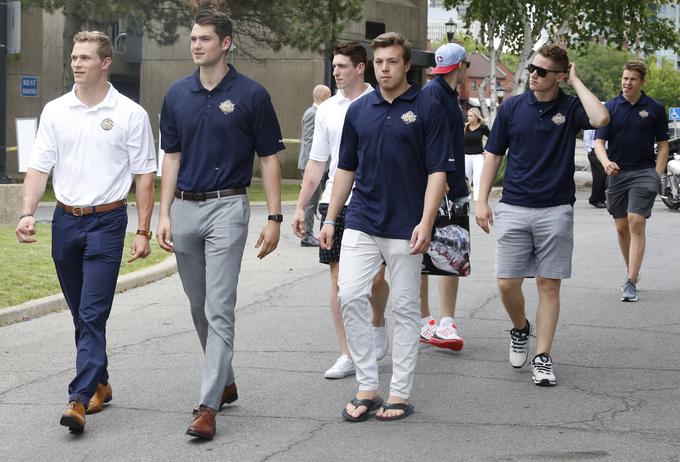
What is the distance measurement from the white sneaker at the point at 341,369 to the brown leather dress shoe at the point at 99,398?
134 centimetres

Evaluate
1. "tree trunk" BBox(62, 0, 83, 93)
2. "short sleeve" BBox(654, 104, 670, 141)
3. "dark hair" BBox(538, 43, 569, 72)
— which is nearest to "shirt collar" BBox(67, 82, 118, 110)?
"dark hair" BBox(538, 43, 569, 72)

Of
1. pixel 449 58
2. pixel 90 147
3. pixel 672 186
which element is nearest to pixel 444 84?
pixel 449 58

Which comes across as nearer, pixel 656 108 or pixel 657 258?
pixel 656 108

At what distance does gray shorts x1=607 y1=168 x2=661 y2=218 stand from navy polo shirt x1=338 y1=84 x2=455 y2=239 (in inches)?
191

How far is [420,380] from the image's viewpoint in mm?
7414

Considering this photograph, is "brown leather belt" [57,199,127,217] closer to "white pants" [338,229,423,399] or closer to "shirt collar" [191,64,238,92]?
"shirt collar" [191,64,238,92]

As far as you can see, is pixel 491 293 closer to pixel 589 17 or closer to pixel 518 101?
pixel 518 101

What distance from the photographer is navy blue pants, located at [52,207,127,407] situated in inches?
247

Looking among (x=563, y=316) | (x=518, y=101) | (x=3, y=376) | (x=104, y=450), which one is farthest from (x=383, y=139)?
(x=563, y=316)

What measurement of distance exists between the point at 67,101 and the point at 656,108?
5.85 m

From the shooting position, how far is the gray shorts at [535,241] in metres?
7.40

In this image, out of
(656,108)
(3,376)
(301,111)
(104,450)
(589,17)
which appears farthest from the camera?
(589,17)

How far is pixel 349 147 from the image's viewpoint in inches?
261

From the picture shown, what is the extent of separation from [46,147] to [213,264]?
1075 millimetres
